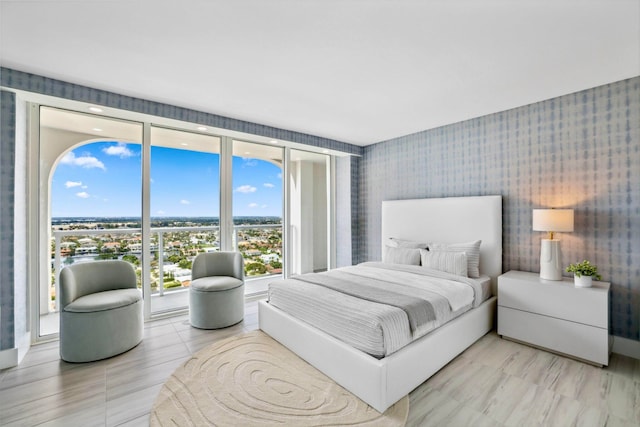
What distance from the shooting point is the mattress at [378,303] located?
2018 millimetres

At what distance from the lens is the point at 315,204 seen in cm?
546

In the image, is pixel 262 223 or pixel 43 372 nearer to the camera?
pixel 43 372

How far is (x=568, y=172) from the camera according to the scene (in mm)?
3023

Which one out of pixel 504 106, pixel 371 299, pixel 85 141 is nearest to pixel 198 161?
pixel 85 141

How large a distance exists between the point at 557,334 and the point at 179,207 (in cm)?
443

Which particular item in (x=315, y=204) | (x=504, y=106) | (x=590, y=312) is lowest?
(x=590, y=312)

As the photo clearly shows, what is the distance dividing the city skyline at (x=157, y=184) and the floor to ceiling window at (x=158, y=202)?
1 cm

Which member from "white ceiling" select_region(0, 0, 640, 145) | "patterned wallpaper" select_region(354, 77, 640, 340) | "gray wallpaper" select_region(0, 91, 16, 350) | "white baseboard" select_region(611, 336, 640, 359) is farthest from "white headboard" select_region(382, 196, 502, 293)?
"gray wallpaper" select_region(0, 91, 16, 350)

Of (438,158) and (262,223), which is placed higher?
(438,158)

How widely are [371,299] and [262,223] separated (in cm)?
258

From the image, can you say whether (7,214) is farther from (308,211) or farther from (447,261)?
(447,261)

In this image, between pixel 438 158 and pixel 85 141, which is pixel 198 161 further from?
pixel 438 158

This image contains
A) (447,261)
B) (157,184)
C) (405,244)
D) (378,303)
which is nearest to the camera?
(378,303)

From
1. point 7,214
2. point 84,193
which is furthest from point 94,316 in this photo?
point 84,193
